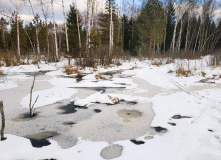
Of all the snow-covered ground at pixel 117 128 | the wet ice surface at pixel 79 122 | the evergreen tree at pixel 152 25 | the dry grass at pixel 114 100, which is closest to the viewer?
the snow-covered ground at pixel 117 128

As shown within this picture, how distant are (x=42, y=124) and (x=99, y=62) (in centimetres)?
751

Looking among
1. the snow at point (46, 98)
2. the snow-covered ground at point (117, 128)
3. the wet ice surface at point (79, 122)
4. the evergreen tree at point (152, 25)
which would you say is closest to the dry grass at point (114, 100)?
the snow-covered ground at point (117, 128)

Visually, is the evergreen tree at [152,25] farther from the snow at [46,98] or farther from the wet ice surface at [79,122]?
the wet ice surface at [79,122]

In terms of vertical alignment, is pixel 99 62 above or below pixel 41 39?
below

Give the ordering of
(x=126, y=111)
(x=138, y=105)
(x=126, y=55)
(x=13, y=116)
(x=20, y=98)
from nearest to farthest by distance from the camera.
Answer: (x=13, y=116), (x=126, y=111), (x=138, y=105), (x=20, y=98), (x=126, y=55)

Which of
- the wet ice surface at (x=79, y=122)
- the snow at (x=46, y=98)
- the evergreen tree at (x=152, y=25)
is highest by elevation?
the evergreen tree at (x=152, y=25)

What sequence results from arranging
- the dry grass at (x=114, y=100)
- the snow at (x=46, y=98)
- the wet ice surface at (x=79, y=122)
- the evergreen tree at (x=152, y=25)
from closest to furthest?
the wet ice surface at (x=79, y=122)
the snow at (x=46, y=98)
the dry grass at (x=114, y=100)
the evergreen tree at (x=152, y=25)

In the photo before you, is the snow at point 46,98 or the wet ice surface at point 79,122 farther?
the snow at point 46,98

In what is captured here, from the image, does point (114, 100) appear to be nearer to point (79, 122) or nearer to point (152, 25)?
point (79, 122)

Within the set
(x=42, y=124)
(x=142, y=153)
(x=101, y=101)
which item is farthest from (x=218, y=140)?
(x=42, y=124)

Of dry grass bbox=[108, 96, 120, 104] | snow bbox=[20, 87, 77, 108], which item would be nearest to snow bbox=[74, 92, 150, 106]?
dry grass bbox=[108, 96, 120, 104]

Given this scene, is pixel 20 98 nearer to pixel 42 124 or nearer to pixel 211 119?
pixel 42 124

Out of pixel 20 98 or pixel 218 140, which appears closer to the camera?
pixel 218 140

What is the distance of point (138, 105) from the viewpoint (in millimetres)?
2695
